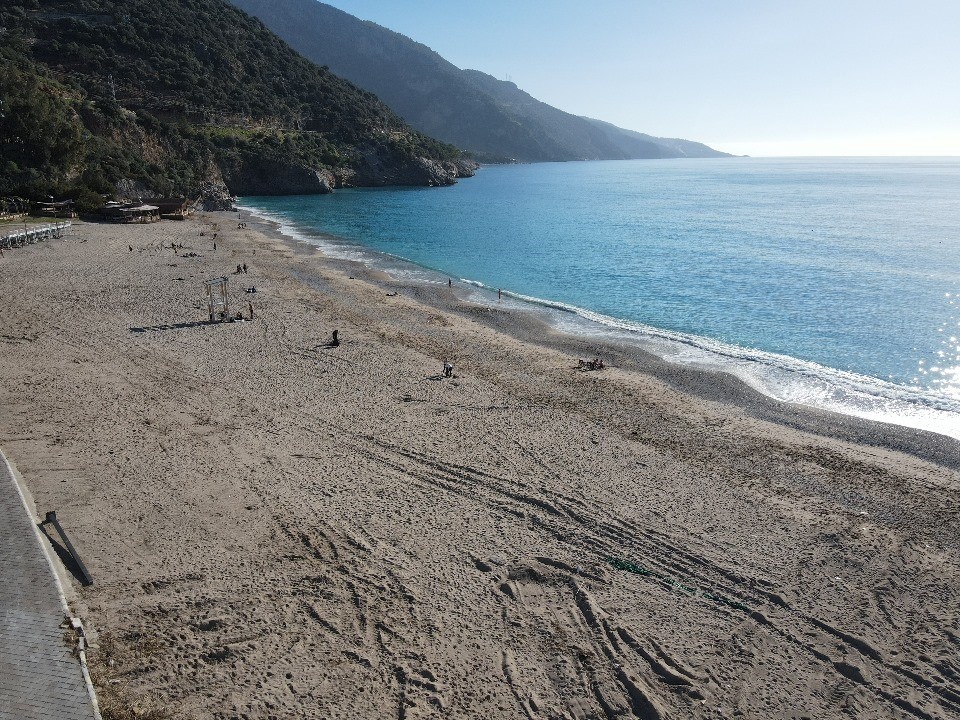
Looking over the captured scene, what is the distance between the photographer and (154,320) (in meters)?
24.5

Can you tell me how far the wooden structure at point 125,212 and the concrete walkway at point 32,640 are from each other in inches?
1776

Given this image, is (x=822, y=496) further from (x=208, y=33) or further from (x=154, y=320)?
(x=208, y=33)

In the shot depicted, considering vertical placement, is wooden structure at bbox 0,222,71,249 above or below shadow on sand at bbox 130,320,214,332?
above

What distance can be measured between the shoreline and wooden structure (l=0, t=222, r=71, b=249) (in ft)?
71.6

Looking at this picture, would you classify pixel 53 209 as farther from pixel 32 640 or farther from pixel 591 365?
pixel 32 640

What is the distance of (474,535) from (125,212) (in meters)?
47.8

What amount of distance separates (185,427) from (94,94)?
254ft

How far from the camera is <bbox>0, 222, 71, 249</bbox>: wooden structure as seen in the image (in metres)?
35.1

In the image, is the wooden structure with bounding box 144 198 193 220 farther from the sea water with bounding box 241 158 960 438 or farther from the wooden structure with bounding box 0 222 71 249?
the wooden structure with bounding box 0 222 71 249

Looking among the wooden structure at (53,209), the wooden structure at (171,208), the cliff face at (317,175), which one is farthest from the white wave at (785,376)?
the cliff face at (317,175)

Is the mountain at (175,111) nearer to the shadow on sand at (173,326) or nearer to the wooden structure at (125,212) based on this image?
the wooden structure at (125,212)

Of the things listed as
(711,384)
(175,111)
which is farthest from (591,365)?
(175,111)

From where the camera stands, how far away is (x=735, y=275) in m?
40.6

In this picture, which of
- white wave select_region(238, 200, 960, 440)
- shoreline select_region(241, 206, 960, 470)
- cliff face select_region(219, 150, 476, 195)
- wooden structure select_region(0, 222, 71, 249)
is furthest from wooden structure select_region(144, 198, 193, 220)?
white wave select_region(238, 200, 960, 440)
